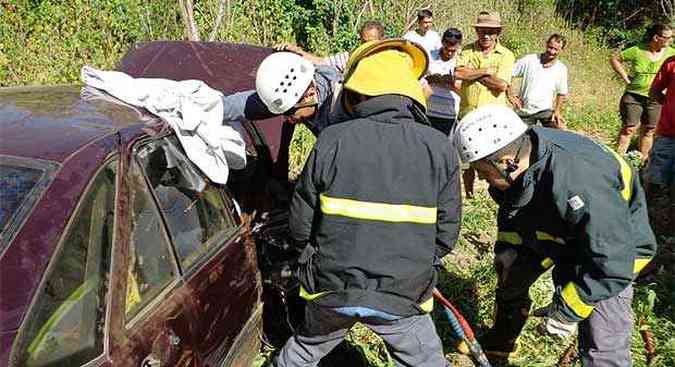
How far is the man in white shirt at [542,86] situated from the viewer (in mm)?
6027

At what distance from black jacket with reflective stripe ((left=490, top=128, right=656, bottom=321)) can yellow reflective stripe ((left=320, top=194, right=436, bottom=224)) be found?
1.97ft

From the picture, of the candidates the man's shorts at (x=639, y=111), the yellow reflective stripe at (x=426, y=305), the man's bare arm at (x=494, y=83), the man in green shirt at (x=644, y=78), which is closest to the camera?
the yellow reflective stripe at (x=426, y=305)

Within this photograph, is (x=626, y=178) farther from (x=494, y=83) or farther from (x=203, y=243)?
(x=494, y=83)

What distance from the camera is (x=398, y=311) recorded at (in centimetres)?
234

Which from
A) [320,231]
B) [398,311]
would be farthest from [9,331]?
[398,311]

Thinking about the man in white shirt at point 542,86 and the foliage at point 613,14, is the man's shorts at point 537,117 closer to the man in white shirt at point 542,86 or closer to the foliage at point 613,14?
the man in white shirt at point 542,86

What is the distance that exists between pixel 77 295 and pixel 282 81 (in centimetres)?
166

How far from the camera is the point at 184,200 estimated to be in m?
2.36

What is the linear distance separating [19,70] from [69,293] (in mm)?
5503

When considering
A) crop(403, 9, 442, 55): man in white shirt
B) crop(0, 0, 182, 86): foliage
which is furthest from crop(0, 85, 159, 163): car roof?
crop(403, 9, 442, 55): man in white shirt

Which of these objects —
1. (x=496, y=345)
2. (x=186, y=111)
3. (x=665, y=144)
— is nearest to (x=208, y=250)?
(x=186, y=111)

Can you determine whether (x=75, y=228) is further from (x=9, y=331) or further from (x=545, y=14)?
(x=545, y=14)

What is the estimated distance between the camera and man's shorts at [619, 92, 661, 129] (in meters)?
6.56

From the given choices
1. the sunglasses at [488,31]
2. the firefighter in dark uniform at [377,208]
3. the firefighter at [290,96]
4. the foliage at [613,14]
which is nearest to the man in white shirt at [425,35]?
the sunglasses at [488,31]
